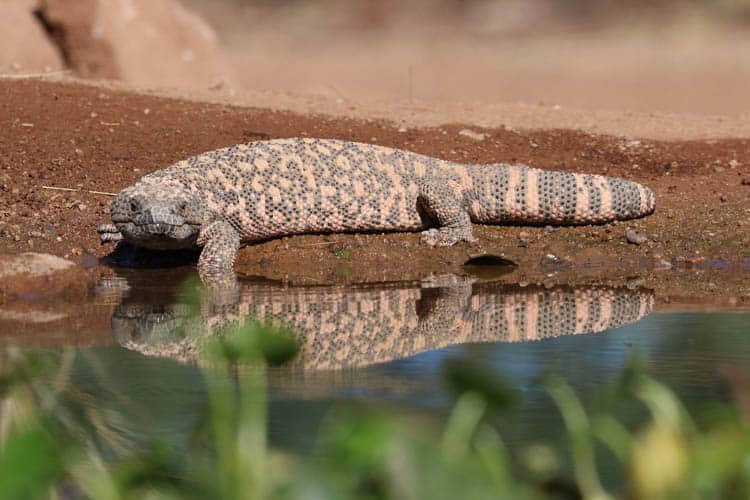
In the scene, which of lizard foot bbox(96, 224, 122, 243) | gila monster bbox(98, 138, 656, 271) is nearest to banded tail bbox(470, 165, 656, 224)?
gila monster bbox(98, 138, 656, 271)

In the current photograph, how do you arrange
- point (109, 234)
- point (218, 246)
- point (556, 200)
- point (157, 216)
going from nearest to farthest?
A: point (157, 216) → point (218, 246) → point (109, 234) → point (556, 200)

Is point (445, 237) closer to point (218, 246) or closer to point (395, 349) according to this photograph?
point (218, 246)

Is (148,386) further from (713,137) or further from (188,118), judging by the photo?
(713,137)

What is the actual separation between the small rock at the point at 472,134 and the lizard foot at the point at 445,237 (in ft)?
9.86

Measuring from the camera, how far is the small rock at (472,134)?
13.1 meters

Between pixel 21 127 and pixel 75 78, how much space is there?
3.94 meters

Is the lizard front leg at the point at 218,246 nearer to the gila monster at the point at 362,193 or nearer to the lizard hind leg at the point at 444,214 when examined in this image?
the gila monster at the point at 362,193

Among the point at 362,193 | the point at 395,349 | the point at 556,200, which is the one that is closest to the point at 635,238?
the point at 556,200

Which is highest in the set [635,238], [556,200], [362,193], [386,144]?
[386,144]

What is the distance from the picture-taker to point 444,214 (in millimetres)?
10297

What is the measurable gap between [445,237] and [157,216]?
7.63ft

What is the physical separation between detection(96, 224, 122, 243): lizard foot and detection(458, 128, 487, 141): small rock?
4.40m

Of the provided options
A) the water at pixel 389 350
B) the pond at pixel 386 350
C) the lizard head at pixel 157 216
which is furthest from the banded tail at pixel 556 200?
the lizard head at pixel 157 216

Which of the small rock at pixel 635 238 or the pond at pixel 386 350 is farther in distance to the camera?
the small rock at pixel 635 238
